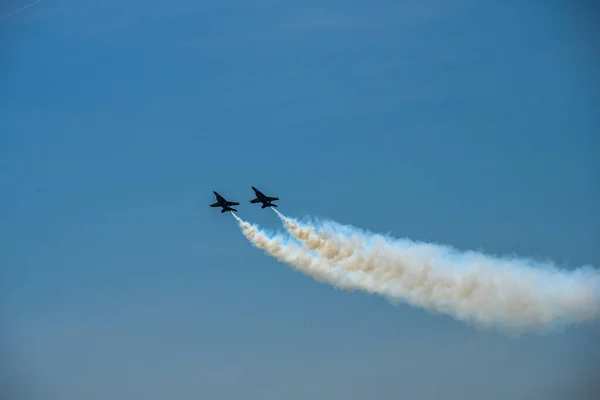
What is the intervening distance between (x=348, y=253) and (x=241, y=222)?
14.1 metres

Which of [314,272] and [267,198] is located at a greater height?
[267,198]

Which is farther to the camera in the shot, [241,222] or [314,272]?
[241,222]

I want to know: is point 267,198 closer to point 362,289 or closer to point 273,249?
point 273,249

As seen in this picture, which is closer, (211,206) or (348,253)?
(348,253)

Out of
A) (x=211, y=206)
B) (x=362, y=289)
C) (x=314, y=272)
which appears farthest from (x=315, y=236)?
(x=211, y=206)

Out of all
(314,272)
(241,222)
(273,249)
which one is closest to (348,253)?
(314,272)

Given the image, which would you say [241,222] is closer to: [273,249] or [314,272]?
[273,249]

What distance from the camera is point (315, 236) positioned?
68.9 m

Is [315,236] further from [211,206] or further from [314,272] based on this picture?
[211,206]

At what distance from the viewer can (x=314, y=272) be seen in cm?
6719

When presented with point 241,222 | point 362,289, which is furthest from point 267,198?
point 362,289

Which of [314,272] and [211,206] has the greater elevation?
[211,206]

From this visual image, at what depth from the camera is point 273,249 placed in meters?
70.9

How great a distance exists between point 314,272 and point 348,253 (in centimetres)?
433
